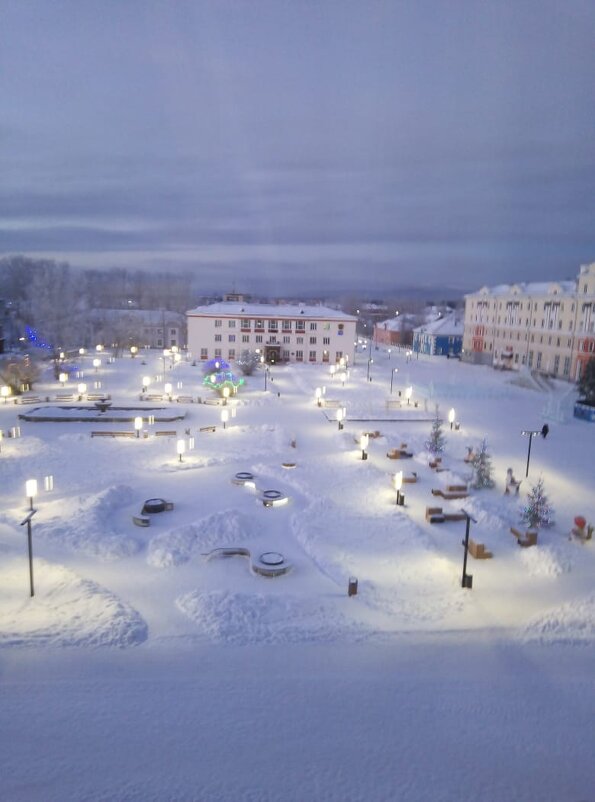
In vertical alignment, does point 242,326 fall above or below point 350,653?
above

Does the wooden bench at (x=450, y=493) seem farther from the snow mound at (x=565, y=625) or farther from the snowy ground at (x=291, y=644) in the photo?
the snow mound at (x=565, y=625)

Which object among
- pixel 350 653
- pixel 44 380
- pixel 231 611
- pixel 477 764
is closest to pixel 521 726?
pixel 477 764

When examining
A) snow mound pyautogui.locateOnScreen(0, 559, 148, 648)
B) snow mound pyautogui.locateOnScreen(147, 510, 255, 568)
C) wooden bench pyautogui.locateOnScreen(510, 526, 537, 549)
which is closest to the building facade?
wooden bench pyautogui.locateOnScreen(510, 526, 537, 549)

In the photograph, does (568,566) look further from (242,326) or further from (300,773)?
(242,326)

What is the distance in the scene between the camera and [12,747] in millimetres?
6027

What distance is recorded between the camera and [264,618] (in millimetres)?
8867

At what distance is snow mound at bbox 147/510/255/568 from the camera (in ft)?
35.9

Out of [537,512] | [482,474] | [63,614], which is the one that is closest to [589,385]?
[482,474]

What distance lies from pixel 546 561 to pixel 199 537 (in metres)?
7.25

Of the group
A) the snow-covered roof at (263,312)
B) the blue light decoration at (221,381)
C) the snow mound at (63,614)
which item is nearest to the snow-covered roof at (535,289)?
the snow-covered roof at (263,312)

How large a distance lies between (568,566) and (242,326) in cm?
4003

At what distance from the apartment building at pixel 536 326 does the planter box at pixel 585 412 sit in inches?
400

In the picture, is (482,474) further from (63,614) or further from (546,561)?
(63,614)

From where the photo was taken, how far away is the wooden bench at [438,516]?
43.7 ft
